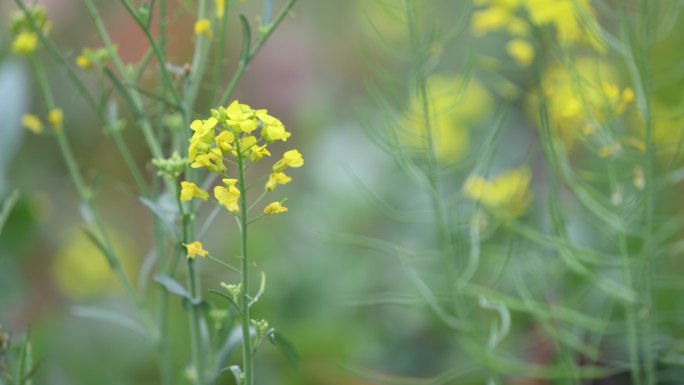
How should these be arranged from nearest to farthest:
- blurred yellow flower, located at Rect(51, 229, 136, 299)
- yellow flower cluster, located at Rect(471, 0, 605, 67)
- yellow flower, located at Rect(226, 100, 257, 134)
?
yellow flower, located at Rect(226, 100, 257, 134) → yellow flower cluster, located at Rect(471, 0, 605, 67) → blurred yellow flower, located at Rect(51, 229, 136, 299)

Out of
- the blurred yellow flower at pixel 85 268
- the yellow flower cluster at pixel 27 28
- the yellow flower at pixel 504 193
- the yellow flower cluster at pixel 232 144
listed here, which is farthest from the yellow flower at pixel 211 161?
the blurred yellow flower at pixel 85 268

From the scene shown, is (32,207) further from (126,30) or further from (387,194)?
(126,30)

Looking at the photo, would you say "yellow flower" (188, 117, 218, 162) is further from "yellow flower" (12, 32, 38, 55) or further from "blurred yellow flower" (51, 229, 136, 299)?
"blurred yellow flower" (51, 229, 136, 299)

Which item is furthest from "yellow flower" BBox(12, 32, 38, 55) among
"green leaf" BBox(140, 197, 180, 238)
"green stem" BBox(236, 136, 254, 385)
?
"green stem" BBox(236, 136, 254, 385)

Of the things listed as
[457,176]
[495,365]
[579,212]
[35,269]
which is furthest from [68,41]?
[495,365]

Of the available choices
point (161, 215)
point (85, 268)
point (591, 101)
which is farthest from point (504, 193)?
point (85, 268)

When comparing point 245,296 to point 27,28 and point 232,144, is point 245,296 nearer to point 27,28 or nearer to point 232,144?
point 232,144

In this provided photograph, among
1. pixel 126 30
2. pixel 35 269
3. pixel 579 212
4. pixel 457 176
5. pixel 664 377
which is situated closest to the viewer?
pixel 664 377
